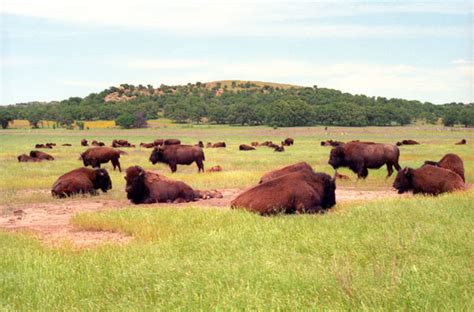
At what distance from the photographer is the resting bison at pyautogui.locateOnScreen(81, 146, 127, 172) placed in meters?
30.7

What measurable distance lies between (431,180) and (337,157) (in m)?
9.04

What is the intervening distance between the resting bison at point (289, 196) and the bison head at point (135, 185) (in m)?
4.95

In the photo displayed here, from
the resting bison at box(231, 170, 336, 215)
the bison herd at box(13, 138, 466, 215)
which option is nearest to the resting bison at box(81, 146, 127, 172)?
the bison herd at box(13, 138, 466, 215)

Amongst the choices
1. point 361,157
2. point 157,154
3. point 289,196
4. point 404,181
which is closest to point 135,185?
point 289,196

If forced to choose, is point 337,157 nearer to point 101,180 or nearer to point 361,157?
point 361,157

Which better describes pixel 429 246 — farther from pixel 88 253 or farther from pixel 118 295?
pixel 88 253

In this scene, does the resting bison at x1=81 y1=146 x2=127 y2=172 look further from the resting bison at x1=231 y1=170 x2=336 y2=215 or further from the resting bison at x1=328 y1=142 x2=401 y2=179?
the resting bison at x1=231 y1=170 x2=336 y2=215

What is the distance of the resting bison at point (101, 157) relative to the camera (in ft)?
101

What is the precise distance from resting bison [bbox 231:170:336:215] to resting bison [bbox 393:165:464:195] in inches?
184

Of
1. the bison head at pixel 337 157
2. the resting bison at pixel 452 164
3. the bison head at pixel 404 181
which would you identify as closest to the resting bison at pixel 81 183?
the bison head at pixel 337 157

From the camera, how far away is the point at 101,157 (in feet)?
102

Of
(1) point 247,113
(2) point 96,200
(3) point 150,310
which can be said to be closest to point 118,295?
(3) point 150,310

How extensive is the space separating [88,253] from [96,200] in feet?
31.7

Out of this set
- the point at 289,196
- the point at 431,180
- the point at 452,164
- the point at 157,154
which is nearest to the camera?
the point at 289,196
